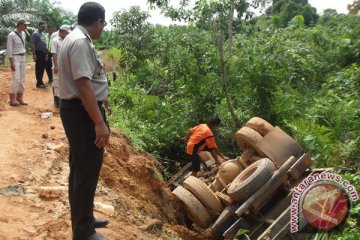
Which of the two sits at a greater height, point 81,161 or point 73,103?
point 73,103

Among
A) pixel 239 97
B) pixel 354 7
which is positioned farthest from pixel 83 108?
pixel 354 7

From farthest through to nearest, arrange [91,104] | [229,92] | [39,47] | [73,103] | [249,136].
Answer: [229,92] → [39,47] → [249,136] → [73,103] → [91,104]

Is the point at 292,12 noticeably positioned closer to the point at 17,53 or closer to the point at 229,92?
the point at 229,92

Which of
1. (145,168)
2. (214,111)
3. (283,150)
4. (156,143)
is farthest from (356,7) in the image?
(145,168)

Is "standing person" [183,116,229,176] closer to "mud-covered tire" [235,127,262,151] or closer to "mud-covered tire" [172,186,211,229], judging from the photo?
"mud-covered tire" [235,127,262,151]

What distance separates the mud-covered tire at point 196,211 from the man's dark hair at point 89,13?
490 centimetres

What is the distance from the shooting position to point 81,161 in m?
3.45

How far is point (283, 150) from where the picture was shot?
26.1 ft

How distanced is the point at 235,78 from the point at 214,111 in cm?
110

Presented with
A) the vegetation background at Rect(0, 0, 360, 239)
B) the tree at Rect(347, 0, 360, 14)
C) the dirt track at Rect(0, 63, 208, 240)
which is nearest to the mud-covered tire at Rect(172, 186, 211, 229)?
the dirt track at Rect(0, 63, 208, 240)

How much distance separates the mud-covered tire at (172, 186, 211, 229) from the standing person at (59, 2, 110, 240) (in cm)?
423

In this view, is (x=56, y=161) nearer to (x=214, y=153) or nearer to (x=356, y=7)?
(x=214, y=153)

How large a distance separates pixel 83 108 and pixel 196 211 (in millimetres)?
4726

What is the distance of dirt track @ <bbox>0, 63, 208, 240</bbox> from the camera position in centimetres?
444
